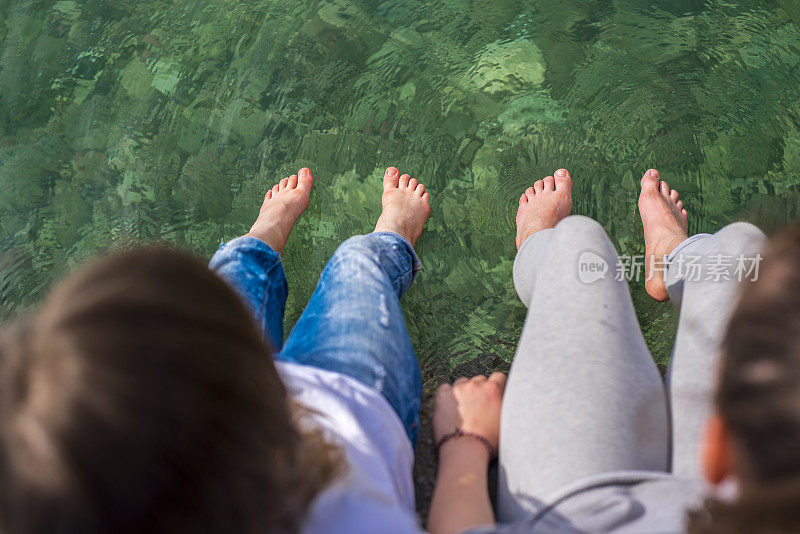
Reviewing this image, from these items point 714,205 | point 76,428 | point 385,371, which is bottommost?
point 714,205

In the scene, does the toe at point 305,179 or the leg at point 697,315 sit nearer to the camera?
the leg at point 697,315

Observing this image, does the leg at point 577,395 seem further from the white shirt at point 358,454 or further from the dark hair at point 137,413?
the dark hair at point 137,413

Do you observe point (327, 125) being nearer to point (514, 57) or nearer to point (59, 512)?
point (514, 57)

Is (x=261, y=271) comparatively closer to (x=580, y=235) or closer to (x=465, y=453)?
(x=465, y=453)

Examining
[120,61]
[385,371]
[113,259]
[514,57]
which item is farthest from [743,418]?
[120,61]

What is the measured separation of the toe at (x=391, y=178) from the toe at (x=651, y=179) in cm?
78

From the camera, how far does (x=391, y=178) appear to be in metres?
1.88

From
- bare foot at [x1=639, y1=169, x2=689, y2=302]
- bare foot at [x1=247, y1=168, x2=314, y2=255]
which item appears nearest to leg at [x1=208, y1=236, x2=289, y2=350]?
bare foot at [x1=247, y1=168, x2=314, y2=255]

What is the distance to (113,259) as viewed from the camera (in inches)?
27.8

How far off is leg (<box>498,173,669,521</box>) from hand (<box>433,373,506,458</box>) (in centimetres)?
14

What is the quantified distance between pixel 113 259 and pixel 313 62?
1478 millimetres

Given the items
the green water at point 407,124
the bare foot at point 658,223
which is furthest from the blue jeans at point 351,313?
the bare foot at point 658,223

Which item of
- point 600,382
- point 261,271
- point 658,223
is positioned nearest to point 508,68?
point 658,223

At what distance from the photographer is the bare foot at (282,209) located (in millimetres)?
1738
